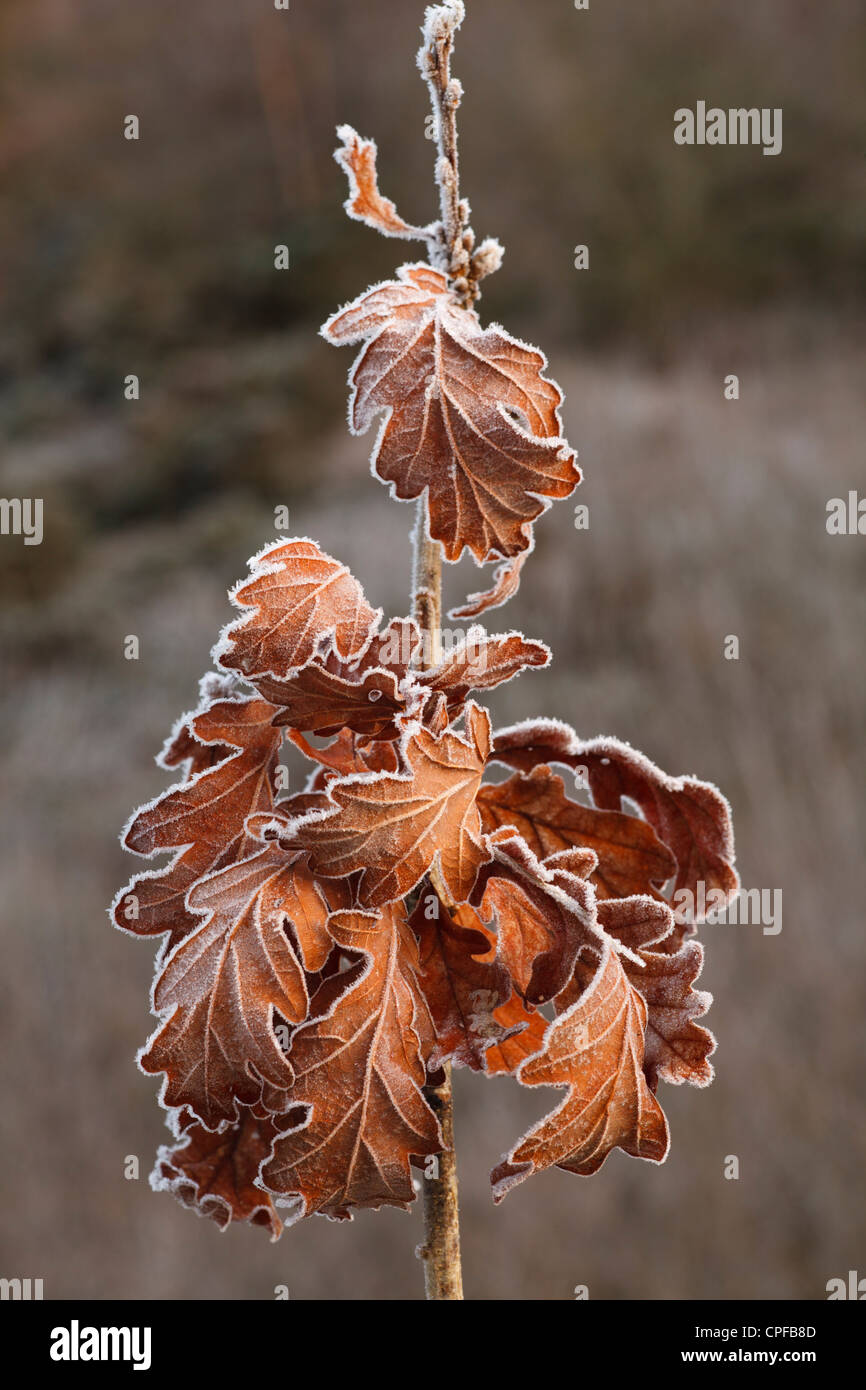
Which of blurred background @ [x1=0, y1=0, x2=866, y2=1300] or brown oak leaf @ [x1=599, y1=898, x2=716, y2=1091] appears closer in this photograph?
brown oak leaf @ [x1=599, y1=898, x2=716, y2=1091]

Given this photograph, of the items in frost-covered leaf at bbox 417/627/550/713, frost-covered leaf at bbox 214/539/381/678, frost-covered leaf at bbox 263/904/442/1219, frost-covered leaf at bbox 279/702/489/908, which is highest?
frost-covered leaf at bbox 214/539/381/678

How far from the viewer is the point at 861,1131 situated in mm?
1496

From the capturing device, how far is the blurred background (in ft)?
5.16

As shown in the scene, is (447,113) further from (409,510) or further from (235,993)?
(409,510)

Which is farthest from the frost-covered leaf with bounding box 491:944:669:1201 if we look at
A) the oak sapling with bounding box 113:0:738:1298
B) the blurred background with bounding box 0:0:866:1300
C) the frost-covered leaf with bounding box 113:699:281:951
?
the blurred background with bounding box 0:0:866:1300

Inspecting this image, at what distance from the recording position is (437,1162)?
365 mm

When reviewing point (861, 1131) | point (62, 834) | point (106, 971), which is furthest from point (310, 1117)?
point (62, 834)

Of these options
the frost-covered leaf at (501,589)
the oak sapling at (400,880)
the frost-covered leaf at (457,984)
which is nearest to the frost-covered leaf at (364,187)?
the oak sapling at (400,880)

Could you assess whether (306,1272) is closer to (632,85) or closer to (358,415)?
(358,415)

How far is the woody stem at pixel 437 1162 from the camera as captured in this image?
14.5 inches

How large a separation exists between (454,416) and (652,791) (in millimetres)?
152

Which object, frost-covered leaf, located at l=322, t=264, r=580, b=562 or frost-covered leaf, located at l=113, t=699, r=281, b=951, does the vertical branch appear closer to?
frost-covered leaf, located at l=322, t=264, r=580, b=562

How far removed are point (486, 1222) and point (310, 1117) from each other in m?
1.27

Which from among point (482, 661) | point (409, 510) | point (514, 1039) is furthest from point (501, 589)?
point (409, 510)
